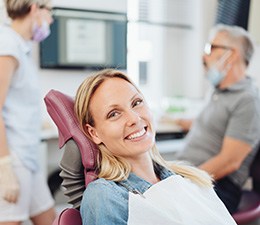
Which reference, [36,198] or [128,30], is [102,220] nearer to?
[36,198]

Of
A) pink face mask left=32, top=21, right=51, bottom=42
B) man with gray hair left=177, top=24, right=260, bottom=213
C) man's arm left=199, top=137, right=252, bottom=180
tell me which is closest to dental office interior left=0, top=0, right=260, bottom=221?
man with gray hair left=177, top=24, right=260, bottom=213

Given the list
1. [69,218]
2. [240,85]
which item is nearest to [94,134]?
[69,218]

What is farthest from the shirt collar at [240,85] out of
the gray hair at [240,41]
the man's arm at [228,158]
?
the man's arm at [228,158]

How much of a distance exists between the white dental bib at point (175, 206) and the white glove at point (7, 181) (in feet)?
1.83

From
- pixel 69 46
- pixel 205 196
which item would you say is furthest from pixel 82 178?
pixel 69 46

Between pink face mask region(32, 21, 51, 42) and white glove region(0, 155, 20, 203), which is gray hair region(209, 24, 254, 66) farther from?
white glove region(0, 155, 20, 203)

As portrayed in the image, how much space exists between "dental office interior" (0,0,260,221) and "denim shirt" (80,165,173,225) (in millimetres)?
1484

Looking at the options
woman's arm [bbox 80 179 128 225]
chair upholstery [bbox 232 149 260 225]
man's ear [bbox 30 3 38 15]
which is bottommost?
chair upholstery [bbox 232 149 260 225]

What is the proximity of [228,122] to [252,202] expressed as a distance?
0.43m

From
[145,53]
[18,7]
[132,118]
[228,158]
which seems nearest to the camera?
[132,118]

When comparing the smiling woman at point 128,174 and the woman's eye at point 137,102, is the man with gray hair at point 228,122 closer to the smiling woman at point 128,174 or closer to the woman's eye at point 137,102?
the smiling woman at point 128,174

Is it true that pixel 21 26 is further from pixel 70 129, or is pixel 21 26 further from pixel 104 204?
pixel 104 204

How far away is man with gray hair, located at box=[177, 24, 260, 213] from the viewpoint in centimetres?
186

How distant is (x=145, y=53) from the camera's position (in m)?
3.30
